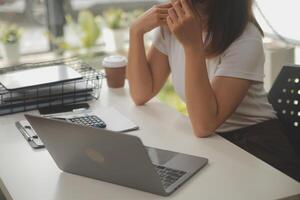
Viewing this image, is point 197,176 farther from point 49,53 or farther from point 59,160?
point 49,53

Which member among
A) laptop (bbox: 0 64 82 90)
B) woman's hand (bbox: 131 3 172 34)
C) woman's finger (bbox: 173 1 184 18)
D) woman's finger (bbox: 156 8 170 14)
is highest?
woman's finger (bbox: 173 1 184 18)

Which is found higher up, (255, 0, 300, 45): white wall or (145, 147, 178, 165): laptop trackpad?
(255, 0, 300, 45): white wall

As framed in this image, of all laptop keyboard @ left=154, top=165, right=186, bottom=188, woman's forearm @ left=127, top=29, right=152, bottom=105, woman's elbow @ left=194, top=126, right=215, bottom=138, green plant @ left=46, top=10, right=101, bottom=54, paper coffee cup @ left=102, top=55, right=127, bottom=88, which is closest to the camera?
laptop keyboard @ left=154, top=165, right=186, bottom=188

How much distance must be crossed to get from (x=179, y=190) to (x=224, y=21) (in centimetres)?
69

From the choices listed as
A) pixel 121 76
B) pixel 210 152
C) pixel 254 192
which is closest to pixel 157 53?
pixel 121 76

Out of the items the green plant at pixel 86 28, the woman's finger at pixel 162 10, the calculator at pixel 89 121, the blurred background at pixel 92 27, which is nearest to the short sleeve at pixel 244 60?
the woman's finger at pixel 162 10

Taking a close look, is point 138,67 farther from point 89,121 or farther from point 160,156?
point 160,156

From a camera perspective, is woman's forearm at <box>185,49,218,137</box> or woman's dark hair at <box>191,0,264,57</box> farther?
woman's dark hair at <box>191,0,264,57</box>

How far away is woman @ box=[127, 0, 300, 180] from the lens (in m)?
1.55

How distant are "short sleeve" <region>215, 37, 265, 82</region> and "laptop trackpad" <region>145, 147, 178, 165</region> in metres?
0.34

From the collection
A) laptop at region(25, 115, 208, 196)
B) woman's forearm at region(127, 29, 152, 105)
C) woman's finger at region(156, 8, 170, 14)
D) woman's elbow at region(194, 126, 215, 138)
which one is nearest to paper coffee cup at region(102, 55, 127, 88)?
woman's forearm at region(127, 29, 152, 105)

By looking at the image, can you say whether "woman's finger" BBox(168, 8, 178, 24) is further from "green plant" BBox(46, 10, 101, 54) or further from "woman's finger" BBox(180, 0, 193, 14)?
"green plant" BBox(46, 10, 101, 54)

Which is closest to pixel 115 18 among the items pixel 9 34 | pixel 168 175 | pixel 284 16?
pixel 9 34

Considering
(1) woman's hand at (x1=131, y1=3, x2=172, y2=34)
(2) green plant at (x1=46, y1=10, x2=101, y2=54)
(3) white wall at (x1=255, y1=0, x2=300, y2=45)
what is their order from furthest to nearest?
(2) green plant at (x1=46, y1=10, x2=101, y2=54) → (3) white wall at (x1=255, y1=0, x2=300, y2=45) → (1) woman's hand at (x1=131, y1=3, x2=172, y2=34)
